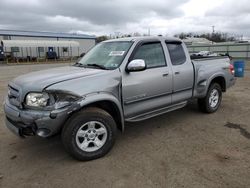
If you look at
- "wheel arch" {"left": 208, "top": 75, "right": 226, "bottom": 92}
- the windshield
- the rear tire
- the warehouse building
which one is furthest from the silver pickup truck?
the warehouse building

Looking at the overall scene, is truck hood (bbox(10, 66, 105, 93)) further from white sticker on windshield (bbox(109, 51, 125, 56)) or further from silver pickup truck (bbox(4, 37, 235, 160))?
white sticker on windshield (bbox(109, 51, 125, 56))

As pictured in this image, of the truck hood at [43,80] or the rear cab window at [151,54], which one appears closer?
the truck hood at [43,80]

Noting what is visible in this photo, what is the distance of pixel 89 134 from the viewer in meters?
3.64

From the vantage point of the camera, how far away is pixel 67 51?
4678 centimetres

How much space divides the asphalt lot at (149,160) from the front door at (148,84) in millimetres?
623

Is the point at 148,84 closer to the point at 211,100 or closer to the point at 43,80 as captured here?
the point at 43,80

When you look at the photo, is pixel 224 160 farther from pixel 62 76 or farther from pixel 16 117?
pixel 16 117

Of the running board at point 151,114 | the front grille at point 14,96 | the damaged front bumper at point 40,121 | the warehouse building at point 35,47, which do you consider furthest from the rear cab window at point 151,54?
the warehouse building at point 35,47

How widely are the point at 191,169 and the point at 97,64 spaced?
2.31 meters

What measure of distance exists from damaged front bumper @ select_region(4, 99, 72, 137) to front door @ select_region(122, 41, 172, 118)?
3.61 ft

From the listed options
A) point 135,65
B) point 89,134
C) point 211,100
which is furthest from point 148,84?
point 211,100

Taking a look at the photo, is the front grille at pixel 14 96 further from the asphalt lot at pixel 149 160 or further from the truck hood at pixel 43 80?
the asphalt lot at pixel 149 160

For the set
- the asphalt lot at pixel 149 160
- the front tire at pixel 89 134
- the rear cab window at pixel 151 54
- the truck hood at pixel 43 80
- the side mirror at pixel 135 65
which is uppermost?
the rear cab window at pixel 151 54

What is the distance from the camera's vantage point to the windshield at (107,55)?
4.10m
